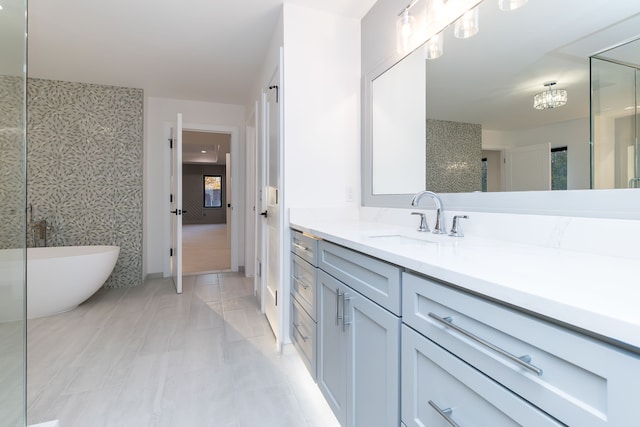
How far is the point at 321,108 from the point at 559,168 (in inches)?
59.4

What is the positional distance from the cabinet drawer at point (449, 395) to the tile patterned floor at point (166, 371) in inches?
33.9

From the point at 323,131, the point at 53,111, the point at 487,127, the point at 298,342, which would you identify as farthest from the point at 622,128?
the point at 53,111

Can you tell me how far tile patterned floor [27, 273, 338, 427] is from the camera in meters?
1.49

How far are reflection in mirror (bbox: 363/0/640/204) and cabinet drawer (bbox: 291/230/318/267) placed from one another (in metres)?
0.66

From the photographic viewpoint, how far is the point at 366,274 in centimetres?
108

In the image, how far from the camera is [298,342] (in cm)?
185

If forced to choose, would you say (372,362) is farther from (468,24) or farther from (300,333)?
(468,24)

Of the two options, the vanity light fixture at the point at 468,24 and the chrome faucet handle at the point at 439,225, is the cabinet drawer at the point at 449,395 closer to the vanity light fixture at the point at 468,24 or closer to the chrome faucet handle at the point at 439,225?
the chrome faucet handle at the point at 439,225

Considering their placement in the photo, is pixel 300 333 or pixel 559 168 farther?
pixel 300 333

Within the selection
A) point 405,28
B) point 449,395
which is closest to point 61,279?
point 449,395

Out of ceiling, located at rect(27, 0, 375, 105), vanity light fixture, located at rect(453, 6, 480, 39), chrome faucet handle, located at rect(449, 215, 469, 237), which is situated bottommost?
chrome faucet handle, located at rect(449, 215, 469, 237)

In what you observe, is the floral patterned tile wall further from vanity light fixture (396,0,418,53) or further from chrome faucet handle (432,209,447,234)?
chrome faucet handle (432,209,447,234)

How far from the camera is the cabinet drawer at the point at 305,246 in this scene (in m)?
1.57

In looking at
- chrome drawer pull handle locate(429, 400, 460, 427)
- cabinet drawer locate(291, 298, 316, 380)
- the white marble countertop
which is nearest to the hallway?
cabinet drawer locate(291, 298, 316, 380)
